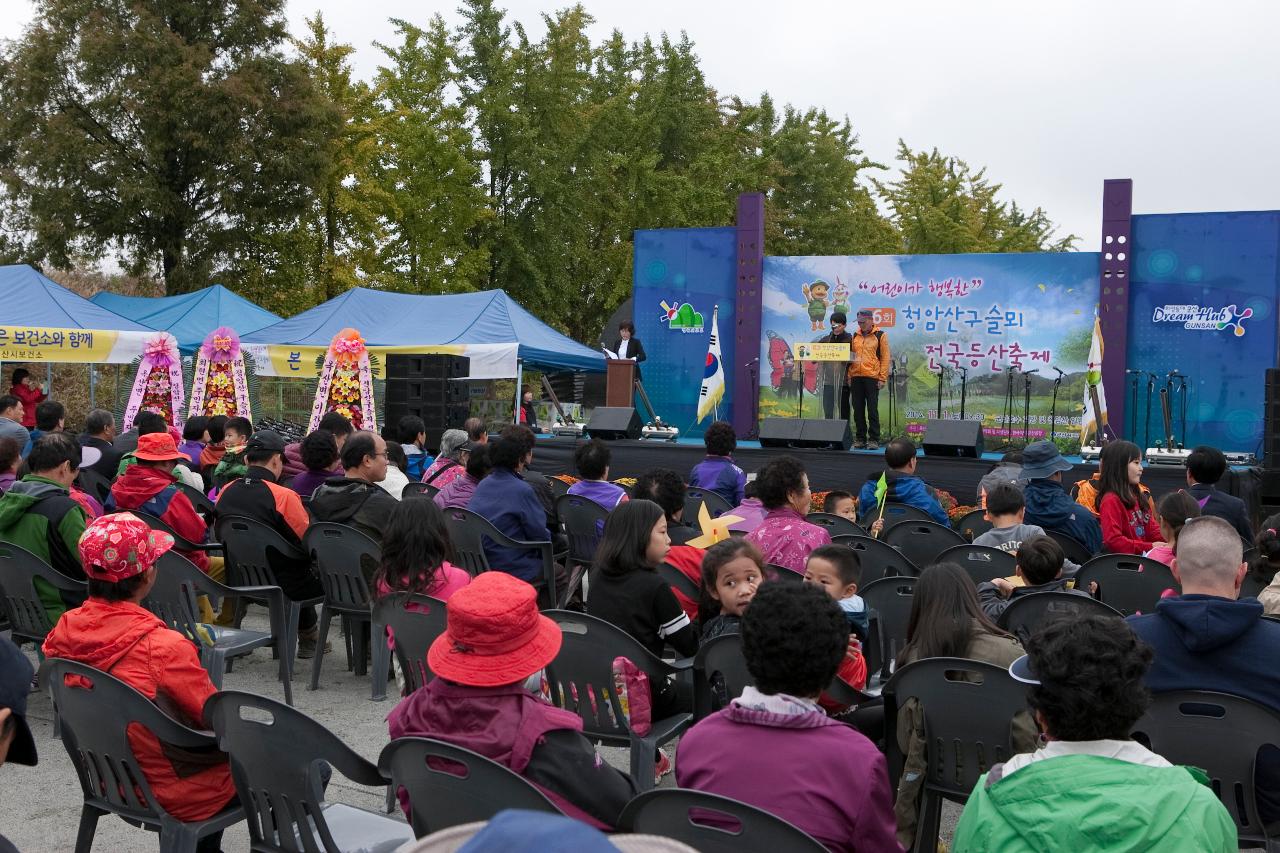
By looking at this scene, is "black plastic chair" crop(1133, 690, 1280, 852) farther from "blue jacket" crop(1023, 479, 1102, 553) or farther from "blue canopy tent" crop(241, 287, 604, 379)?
"blue canopy tent" crop(241, 287, 604, 379)

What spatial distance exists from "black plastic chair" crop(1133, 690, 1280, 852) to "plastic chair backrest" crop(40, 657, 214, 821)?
246 cm

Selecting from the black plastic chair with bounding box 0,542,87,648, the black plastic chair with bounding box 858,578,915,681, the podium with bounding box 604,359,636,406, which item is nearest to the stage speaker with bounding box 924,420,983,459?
the podium with bounding box 604,359,636,406

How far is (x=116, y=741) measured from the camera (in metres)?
2.81

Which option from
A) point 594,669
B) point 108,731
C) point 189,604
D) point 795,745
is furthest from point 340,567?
point 795,745

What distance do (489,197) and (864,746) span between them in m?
23.0

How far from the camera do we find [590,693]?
3650 millimetres

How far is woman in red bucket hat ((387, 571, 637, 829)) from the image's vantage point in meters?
2.58

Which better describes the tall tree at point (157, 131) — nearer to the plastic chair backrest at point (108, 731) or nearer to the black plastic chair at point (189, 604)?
the black plastic chair at point (189, 604)

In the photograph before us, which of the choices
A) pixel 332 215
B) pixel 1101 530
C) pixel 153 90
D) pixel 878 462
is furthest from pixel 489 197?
pixel 1101 530

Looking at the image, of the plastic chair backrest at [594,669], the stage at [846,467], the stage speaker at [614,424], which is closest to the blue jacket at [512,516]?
the plastic chair backrest at [594,669]

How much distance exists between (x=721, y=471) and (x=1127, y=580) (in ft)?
10.4

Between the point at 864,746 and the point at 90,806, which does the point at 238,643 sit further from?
the point at 864,746

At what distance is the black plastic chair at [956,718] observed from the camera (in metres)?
2.92

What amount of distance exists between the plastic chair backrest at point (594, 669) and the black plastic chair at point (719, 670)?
0.55 feet
